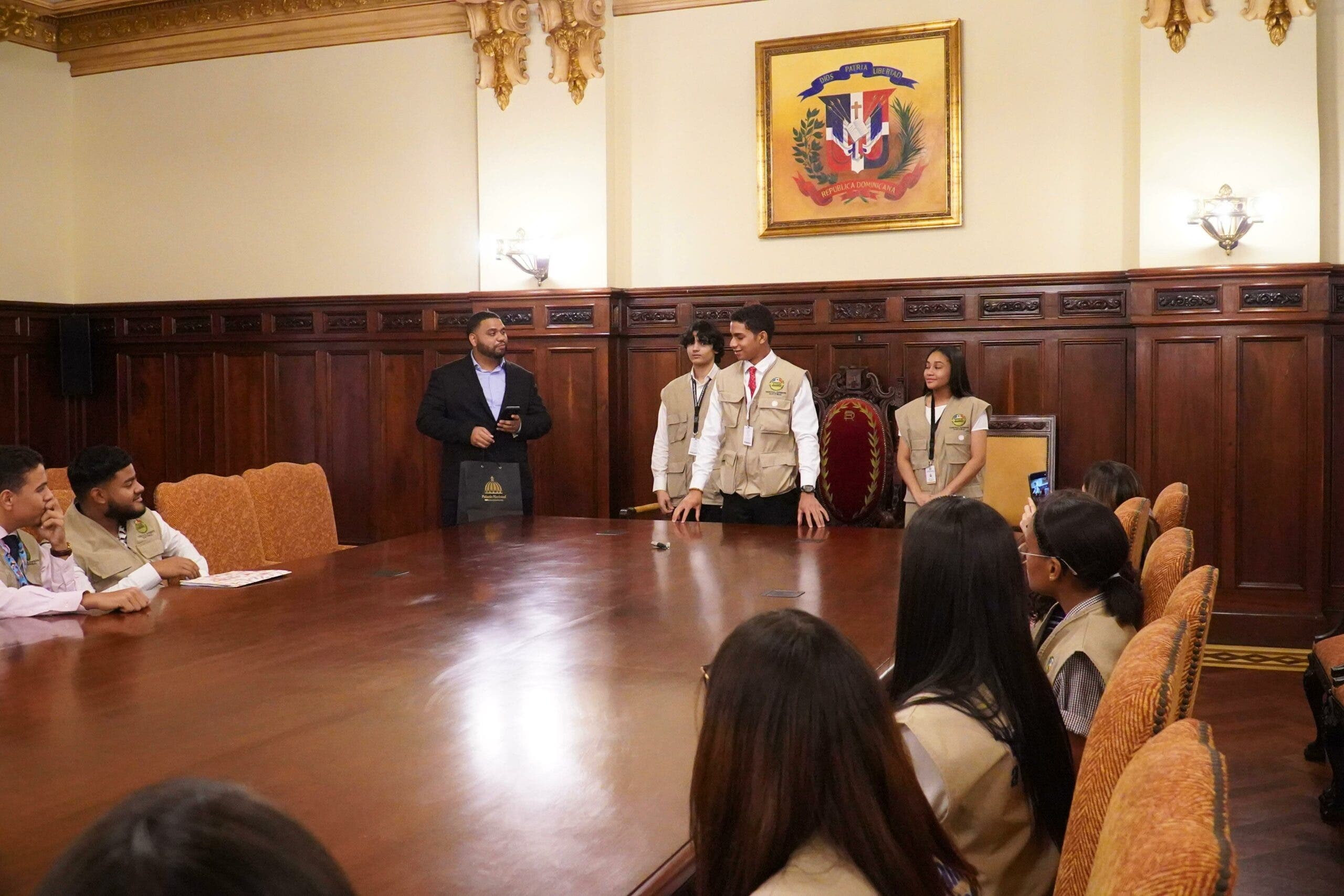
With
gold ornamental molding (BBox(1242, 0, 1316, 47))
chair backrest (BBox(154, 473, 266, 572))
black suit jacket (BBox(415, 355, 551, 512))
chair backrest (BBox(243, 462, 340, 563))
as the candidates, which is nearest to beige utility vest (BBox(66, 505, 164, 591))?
chair backrest (BBox(154, 473, 266, 572))

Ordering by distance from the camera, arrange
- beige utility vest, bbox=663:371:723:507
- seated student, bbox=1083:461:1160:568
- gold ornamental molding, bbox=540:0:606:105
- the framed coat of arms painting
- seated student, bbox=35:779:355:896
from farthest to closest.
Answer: gold ornamental molding, bbox=540:0:606:105 < the framed coat of arms painting < beige utility vest, bbox=663:371:723:507 < seated student, bbox=1083:461:1160:568 < seated student, bbox=35:779:355:896

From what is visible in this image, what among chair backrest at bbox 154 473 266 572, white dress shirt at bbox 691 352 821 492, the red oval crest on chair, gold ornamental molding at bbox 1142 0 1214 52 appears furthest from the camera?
the red oval crest on chair

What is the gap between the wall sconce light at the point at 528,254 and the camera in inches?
294

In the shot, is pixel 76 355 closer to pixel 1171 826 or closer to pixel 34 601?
pixel 34 601

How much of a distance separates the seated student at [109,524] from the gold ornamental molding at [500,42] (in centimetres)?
452

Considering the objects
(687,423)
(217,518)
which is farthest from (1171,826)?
(687,423)

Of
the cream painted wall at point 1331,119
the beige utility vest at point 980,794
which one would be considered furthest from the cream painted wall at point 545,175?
the beige utility vest at point 980,794

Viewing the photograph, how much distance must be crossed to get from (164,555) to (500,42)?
459 cm

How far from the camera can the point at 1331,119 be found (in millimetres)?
6223

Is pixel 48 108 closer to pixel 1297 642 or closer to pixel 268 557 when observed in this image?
pixel 268 557

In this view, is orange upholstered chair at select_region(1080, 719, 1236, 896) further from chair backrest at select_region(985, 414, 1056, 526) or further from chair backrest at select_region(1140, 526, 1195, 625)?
chair backrest at select_region(985, 414, 1056, 526)

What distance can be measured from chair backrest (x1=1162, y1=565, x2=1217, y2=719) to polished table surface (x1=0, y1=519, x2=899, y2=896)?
69 centimetres

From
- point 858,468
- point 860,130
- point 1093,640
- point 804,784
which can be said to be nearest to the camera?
point 804,784

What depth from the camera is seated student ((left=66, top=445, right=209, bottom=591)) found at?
356cm
